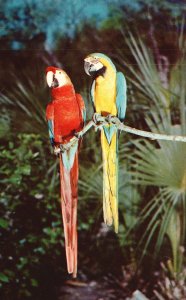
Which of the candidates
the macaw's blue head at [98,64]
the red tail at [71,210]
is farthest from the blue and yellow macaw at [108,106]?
the red tail at [71,210]

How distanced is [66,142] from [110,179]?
8.9 inches

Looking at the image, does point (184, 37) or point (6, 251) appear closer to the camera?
point (184, 37)

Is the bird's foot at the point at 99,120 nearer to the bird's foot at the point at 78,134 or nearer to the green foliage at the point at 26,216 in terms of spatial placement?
the bird's foot at the point at 78,134

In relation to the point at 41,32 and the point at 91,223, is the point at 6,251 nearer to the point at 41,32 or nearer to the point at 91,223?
the point at 91,223

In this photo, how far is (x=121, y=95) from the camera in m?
1.67

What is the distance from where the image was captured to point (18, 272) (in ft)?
5.79

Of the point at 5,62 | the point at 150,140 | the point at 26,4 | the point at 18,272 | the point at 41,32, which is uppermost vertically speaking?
the point at 26,4

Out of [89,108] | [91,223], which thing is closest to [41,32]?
[89,108]

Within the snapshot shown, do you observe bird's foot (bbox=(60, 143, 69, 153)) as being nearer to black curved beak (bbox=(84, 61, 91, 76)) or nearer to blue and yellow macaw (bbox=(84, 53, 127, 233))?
blue and yellow macaw (bbox=(84, 53, 127, 233))

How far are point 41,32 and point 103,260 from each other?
0.93 meters

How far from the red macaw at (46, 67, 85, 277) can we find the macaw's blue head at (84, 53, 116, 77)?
0.31 ft

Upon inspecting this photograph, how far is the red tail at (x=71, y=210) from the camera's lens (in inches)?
67.9

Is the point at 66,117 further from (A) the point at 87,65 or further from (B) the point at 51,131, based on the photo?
(A) the point at 87,65

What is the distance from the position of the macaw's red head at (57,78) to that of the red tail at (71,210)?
11.1 inches
